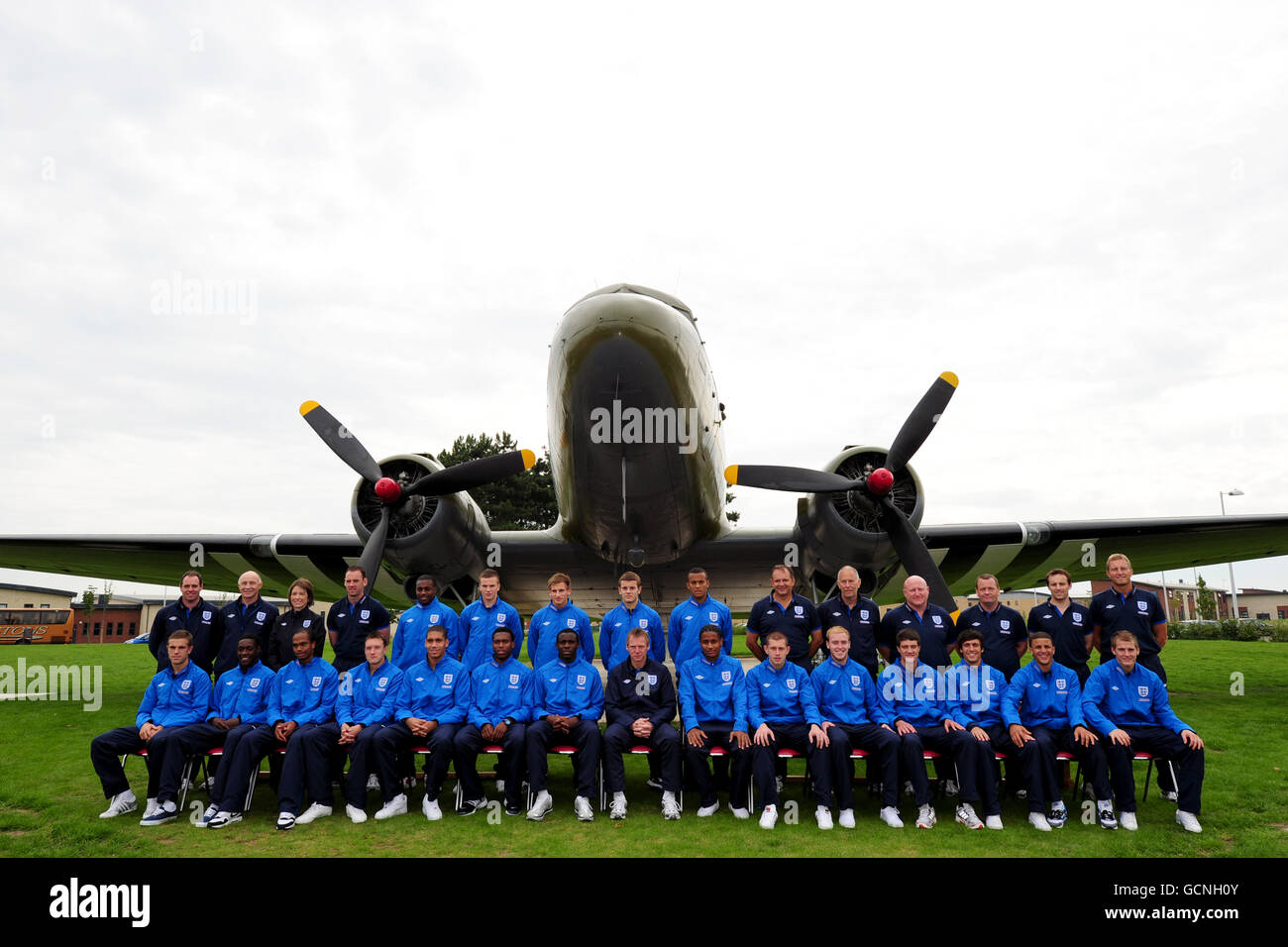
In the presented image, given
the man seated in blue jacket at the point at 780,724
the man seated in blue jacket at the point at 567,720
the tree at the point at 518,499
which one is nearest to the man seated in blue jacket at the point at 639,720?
the man seated in blue jacket at the point at 567,720

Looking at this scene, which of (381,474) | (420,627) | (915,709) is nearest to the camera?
(915,709)

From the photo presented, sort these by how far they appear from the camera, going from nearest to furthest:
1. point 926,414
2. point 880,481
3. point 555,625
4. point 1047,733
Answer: point 1047,733, point 555,625, point 880,481, point 926,414

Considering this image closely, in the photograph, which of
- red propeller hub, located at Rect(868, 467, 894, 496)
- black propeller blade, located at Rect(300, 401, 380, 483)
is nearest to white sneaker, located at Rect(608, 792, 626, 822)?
red propeller hub, located at Rect(868, 467, 894, 496)

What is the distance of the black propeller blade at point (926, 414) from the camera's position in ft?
35.6

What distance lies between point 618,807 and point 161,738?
4114 mm

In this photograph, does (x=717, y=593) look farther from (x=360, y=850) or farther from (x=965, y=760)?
(x=360, y=850)

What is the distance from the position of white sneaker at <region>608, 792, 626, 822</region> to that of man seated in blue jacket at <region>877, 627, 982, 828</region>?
245 centimetres

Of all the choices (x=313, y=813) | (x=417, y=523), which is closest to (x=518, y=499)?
(x=417, y=523)

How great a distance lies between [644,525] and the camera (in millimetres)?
12281

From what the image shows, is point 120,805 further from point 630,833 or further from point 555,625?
point 630,833

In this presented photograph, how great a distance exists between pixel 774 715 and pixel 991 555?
852 centimetres

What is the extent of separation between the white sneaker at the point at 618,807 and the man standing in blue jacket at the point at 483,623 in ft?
6.82

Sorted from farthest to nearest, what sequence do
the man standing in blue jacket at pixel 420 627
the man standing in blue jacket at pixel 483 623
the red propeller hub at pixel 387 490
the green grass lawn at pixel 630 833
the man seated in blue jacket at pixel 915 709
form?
the red propeller hub at pixel 387 490, the man standing in blue jacket at pixel 420 627, the man standing in blue jacket at pixel 483 623, the man seated in blue jacket at pixel 915 709, the green grass lawn at pixel 630 833

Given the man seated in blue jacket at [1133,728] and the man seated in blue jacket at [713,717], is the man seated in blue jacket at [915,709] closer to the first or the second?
the man seated in blue jacket at [1133,728]
